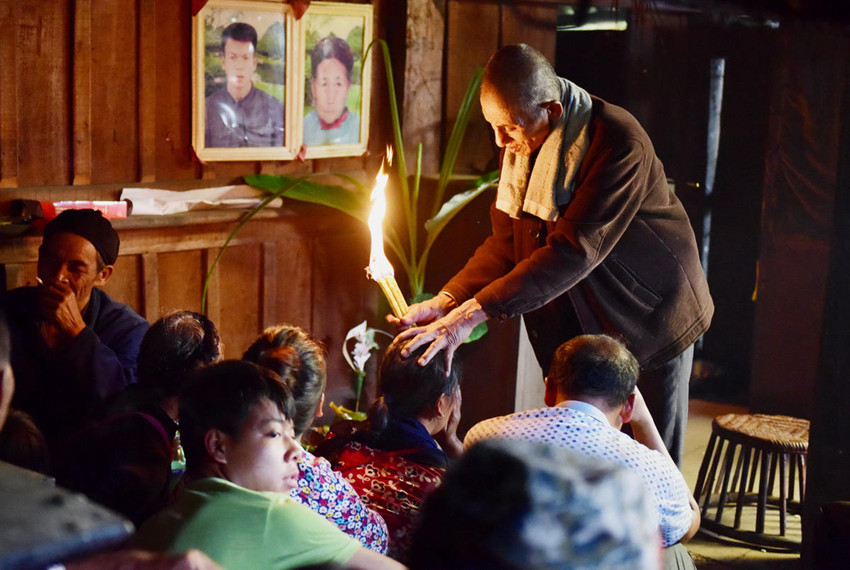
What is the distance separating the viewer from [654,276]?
3.38 m

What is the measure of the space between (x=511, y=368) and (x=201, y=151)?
1.95 metres

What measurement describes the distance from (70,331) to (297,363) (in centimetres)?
84

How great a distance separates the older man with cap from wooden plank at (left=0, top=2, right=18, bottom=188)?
722 millimetres

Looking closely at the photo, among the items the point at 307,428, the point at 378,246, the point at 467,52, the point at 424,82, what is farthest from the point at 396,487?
the point at 467,52

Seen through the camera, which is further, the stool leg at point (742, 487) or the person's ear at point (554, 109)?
the stool leg at point (742, 487)

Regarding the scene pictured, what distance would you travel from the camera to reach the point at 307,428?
9.93 feet

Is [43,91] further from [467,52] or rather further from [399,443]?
[399,443]

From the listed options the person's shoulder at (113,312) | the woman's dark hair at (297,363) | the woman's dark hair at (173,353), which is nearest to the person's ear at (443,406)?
the woman's dark hair at (297,363)

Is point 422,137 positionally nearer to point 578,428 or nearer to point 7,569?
point 578,428

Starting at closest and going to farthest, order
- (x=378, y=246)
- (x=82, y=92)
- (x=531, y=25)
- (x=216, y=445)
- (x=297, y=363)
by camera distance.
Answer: (x=216, y=445) < (x=297, y=363) < (x=378, y=246) < (x=82, y=92) < (x=531, y=25)

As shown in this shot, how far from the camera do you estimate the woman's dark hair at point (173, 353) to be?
2.91 metres

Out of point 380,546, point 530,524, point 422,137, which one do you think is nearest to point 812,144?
point 422,137

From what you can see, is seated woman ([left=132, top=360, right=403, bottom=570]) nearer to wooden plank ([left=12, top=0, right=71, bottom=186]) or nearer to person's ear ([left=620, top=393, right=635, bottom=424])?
person's ear ([left=620, top=393, right=635, bottom=424])

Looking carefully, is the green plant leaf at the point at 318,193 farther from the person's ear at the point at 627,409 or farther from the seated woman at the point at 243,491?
the seated woman at the point at 243,491
